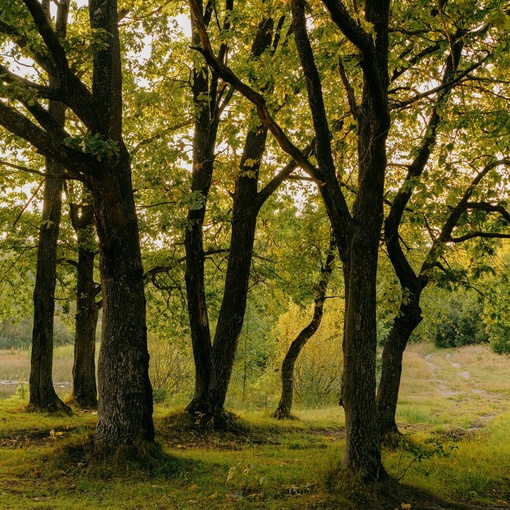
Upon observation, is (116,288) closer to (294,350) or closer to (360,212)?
(360,212)

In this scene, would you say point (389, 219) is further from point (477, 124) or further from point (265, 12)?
point (265, 12)

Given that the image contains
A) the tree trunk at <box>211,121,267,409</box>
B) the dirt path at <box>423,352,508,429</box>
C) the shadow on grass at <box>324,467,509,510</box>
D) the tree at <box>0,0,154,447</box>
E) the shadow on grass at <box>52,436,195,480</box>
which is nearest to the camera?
the shadow on grass at <box>324,467,509,510</box>

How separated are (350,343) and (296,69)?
5038 millimetres

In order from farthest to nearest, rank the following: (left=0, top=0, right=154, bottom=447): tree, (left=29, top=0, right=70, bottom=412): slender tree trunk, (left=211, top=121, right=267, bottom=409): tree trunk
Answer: (left=29, top=0, right=70, bottom=412): slender tree trunk → (left=211, top=121, right=267, bottom=409): tree trunk → (left=0, top=0, right=154, bottom=447): tree

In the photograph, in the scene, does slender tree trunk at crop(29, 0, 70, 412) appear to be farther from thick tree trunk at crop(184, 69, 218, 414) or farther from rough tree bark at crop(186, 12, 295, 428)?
rough tree bark at crop(186, 12, 295, 428)

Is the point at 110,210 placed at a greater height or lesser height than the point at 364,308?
greater

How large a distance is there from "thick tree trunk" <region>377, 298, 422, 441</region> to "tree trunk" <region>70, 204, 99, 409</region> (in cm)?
818

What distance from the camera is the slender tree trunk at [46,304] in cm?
1309

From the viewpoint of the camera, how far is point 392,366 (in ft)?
36.3

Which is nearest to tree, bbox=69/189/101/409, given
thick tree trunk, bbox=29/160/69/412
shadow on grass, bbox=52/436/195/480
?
thick tree trunk, bbox=29/160/69/412

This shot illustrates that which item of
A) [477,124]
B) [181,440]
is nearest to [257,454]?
[181,440]

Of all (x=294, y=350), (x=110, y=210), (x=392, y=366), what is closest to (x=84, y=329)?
(x=294, y=350)

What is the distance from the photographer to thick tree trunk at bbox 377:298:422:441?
10938mm

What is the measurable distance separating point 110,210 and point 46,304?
21.0 ft
